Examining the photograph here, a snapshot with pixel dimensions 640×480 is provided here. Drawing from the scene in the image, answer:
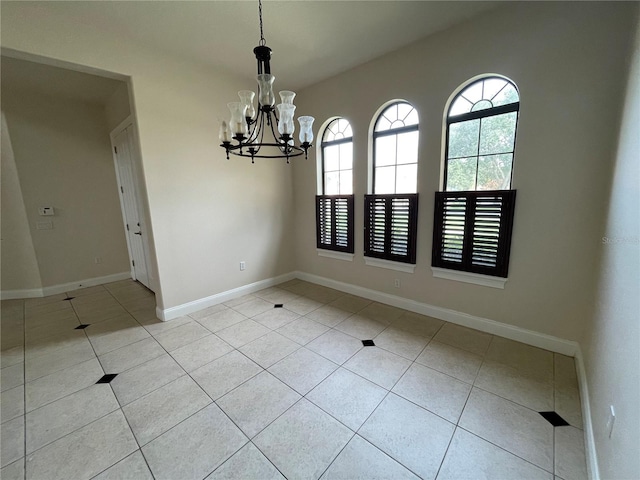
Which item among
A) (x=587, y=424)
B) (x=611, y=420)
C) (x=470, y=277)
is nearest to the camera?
(x=611, y=420)

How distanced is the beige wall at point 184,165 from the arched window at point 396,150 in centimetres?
161

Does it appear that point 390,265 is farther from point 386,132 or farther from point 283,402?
point 283,402

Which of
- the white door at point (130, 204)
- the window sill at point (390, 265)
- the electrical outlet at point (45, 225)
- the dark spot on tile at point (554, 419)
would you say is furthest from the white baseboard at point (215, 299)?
the dark spot on tile at point (554, 419)

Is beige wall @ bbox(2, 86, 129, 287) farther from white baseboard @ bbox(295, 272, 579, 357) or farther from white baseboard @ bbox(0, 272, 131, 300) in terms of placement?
white baseboard @ bbox(295, 272, 579, 357)

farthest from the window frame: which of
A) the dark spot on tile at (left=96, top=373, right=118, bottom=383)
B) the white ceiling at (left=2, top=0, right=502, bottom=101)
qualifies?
the dark spot on tile at (left=96, top=373, right=118, bottom=383)

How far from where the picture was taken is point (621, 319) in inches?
47.2

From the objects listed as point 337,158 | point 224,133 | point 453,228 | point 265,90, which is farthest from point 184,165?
point 453,228

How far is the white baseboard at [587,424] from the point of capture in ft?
4.12

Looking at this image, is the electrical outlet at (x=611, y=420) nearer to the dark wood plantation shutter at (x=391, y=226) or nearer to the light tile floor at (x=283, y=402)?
the light tile floor at (x=283, y=402)

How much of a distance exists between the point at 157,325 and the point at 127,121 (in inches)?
105

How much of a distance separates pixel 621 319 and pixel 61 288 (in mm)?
6251

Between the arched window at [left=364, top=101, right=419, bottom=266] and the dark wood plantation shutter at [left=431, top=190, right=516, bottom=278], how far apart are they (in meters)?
0.30

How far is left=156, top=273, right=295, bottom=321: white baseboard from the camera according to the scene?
303cm

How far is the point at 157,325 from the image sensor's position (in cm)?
290
